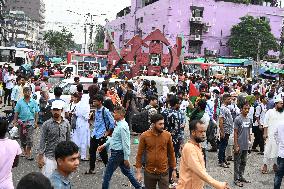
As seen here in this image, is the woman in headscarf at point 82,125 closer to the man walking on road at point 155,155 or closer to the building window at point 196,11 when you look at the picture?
the man walking on road at point 155,155

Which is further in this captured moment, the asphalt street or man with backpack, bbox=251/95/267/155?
man with backpack, bbox=251/95/267/155

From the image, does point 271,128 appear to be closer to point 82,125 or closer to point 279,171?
point 279,171

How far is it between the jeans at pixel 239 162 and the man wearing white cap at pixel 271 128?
1047 mm

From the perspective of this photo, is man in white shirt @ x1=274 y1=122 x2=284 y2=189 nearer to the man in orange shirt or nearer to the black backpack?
the man in orange shirt

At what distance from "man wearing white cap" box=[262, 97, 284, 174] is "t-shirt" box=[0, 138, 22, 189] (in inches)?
238

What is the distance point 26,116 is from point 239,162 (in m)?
4.81

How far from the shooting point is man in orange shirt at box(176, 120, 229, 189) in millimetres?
4436

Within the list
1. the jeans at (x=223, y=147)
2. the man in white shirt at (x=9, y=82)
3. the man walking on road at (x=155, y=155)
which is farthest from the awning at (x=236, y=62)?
the man walking on road at (x=155, y=155)

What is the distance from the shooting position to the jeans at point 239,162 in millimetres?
8414

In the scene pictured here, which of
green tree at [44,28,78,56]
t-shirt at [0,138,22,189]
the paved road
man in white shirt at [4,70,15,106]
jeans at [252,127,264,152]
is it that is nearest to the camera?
t-shirt at [0,138,22,189]

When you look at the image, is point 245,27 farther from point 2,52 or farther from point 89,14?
point 2,52

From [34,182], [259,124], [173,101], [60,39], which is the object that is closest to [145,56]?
[259,124]

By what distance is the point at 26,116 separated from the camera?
9281 millimetres

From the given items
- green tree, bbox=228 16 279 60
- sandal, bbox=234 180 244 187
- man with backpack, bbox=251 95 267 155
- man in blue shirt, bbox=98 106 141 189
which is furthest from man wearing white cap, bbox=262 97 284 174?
green tree, bbox=228 16 279 60
